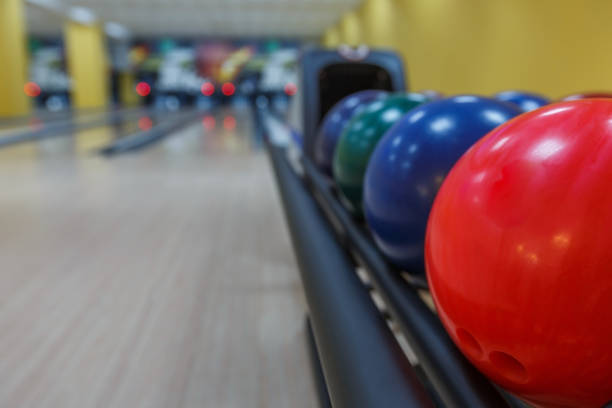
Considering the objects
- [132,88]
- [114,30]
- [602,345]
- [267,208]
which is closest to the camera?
[602,345]

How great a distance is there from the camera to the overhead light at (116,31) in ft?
48.7

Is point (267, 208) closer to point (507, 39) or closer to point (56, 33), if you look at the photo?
point (507, 39)

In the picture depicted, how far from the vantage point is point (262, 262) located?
74.7 inches

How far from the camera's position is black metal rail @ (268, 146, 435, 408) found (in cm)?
62

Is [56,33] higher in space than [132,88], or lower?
higher

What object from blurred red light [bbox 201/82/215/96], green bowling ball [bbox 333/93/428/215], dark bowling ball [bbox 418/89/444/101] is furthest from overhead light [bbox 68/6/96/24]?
green bowling ball [bbox 333/93/428/215]

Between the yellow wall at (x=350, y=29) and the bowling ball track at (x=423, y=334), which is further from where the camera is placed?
the yellow wall at (x=350, y=29)

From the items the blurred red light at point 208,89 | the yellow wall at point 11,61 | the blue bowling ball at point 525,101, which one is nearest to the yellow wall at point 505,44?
the blue bowling ball at point 525,101

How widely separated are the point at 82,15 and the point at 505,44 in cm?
1118

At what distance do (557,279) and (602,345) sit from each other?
0.07 metres

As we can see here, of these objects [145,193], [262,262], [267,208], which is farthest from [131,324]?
[145,193]

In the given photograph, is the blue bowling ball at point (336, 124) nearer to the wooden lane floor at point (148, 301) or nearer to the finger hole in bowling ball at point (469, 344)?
the wooden lane floor at point (148, 301)

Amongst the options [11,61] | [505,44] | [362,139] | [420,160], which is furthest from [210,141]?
[420,160]

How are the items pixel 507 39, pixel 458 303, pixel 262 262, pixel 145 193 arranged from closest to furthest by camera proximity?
pixel 458 303 < pixel 262 262 < pixel 145 193 < pixel 507 39
